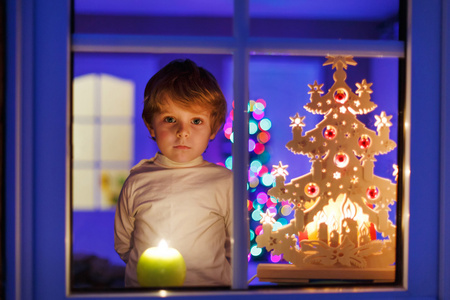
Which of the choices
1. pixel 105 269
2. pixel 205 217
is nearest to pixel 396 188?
pixel 205 217

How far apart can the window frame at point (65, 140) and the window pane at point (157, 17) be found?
13 centimetres

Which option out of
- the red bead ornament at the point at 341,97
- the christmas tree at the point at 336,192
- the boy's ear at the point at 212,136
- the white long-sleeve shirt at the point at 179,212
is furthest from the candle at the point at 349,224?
the boy's ear at the point at 212,136

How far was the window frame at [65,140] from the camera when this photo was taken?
97cm

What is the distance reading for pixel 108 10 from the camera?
1.31 meters

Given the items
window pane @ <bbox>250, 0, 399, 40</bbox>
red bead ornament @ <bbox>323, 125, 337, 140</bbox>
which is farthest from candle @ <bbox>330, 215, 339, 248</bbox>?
window pane @ <bbox>250, 0, 399, 40</bbox>

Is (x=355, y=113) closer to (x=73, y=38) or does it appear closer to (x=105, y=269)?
(x=73, y=38)

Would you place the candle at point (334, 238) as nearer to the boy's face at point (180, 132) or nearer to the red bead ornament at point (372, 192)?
the red bead ornament at point (372, 192)

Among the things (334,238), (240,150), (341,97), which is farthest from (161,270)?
(341,97)

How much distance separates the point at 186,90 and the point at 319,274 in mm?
797

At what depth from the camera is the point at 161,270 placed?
111 centimetres

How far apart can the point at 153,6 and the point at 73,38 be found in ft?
1.59
